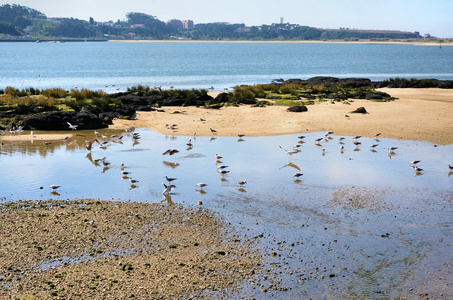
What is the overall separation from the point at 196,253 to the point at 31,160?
37.3 ft

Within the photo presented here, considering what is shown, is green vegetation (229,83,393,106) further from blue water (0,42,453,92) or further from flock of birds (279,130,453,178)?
blue water (0,42,453,92)

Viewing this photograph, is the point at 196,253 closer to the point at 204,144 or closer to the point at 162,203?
the point at 162,203

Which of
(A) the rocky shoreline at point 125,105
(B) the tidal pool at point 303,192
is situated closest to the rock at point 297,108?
(A) the rocky shoreline at point 125,105

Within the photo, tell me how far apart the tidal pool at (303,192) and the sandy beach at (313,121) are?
1582mm

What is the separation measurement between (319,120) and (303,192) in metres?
13.6

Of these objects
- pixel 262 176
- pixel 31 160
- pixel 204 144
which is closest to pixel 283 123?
pixel 204 144

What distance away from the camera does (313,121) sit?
29.4 m

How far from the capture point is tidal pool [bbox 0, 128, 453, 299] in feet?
36.5

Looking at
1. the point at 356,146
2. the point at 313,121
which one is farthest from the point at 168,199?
the point at 313,121

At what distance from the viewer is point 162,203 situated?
→ 50.9 feet

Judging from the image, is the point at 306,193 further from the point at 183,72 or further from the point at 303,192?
the point at 183,72

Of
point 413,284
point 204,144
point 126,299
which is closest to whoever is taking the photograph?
point 126,299

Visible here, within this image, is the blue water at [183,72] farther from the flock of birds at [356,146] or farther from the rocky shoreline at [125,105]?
the flock of birds at [356,146]

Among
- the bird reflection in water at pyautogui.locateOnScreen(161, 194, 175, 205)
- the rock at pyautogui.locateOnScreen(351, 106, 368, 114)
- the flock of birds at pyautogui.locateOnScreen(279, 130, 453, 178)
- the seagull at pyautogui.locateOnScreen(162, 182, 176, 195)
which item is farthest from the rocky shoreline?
the bird reflection in water at pyautogui.locateOnScreen(161, 194, 175, 205)
